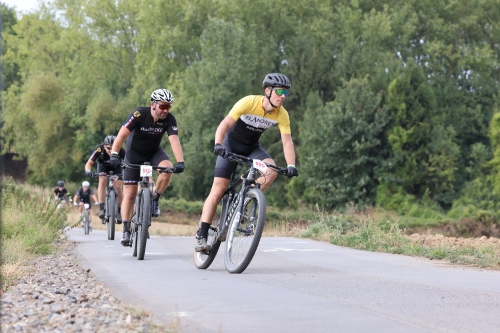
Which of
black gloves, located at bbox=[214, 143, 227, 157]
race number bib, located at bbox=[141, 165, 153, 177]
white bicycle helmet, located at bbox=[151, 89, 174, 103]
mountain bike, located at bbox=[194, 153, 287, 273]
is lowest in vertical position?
mountain bike, located at bbox=[194, 153, 287, 273]

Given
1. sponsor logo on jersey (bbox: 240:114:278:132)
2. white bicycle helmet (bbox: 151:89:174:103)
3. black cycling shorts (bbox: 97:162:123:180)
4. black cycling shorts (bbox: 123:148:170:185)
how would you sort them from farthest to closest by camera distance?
black cycling shorts (bbox: 97:162:123:180), black cycling shorts (bbox: 123:148:170:185), white bicycle helmet (bbox: 151:89:174:103), sponsor logo on jersey (bbox: 240:114:278:132)

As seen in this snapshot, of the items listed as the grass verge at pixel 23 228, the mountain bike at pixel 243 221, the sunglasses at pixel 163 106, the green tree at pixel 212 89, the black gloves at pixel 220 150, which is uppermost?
the green tree at pixel 212 89

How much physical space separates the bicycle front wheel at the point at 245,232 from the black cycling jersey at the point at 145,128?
3.30 meters

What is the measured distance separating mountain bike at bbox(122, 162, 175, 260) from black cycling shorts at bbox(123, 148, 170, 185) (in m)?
0.16

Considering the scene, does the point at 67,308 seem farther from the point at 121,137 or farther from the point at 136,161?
the point at 136,161

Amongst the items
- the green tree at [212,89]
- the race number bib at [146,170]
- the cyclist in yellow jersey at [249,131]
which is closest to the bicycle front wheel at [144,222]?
the race number bib at [146,170]

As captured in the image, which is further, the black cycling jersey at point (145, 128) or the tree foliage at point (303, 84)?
the tree foliage at point (303, 84)

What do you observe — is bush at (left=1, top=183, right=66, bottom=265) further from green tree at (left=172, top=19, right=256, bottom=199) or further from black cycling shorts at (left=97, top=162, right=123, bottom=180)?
green tree at (left=172, top=19, right=256, bottom=199)

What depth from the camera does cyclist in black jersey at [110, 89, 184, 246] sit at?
40.9ft

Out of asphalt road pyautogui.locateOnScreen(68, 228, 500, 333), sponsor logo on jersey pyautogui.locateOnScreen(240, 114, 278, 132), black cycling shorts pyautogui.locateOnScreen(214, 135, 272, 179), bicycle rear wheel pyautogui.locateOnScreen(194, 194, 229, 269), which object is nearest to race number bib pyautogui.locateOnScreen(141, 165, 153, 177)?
asphalt road pyautogui.locateOnScreen(68, 228, 500, 333)

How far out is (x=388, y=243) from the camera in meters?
13.7

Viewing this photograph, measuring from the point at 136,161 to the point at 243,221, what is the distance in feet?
13.0

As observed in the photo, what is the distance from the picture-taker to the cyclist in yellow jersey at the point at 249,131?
9.94 meters

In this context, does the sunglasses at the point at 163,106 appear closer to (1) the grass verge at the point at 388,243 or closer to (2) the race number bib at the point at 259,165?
(2) the race number bib at the point at 259,165
